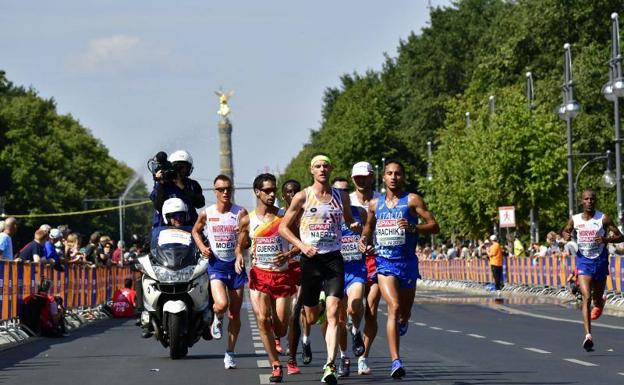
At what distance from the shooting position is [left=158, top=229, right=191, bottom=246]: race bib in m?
16.7

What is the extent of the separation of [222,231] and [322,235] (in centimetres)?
285

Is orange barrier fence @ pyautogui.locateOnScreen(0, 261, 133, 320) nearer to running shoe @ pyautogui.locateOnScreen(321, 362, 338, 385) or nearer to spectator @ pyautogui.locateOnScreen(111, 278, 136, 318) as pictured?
spectator @ pyautogui.locateOnScreen(111, 278, 136, 318)

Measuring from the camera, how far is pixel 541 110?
61375 mm

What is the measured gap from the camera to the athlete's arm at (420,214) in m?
14.1

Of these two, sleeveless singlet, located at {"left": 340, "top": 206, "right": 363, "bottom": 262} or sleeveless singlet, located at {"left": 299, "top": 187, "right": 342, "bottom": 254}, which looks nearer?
sleeveless singlet, located at {"left": 299, "top": 187, "right": 342, "bottom": 254}

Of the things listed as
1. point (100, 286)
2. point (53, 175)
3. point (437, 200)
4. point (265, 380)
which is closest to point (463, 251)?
point (437, 200)

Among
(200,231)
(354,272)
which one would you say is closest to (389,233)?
(354,272)

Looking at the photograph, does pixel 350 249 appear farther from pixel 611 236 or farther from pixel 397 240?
pixel 611 236

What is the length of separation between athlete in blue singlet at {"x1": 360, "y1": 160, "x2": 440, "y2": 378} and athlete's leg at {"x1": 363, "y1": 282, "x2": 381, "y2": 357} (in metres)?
0.87

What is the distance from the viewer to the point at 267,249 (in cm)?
1483

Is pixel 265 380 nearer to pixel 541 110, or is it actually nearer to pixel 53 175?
pixel 541 110

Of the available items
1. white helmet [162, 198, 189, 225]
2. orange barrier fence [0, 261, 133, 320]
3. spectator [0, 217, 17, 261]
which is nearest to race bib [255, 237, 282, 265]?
white helmet [162, 198, 189, 225]

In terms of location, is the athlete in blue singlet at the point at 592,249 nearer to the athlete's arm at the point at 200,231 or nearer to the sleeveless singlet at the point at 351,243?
the sleeveless singlet at the point at 351,243

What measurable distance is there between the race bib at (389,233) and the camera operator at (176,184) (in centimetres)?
312
